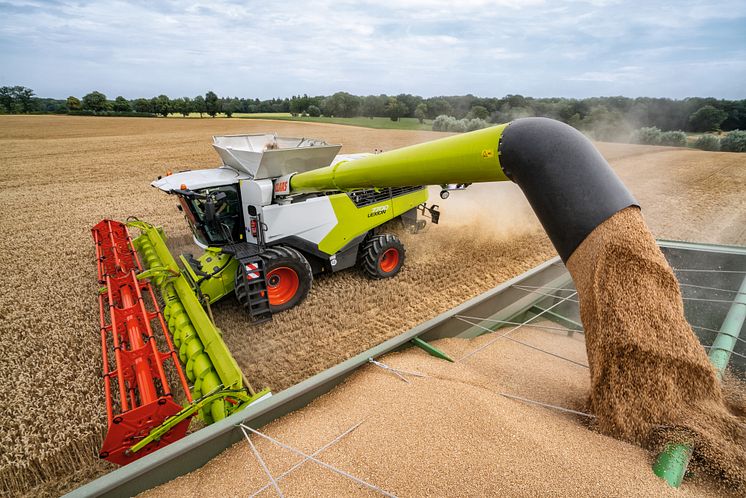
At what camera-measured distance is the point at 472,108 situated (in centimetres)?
1925

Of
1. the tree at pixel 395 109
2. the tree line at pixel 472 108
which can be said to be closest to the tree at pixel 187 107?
the tree line at pixel 472 108

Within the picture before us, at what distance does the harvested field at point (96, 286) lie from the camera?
299 cm

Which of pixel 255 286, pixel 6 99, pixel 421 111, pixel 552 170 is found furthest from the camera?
pixel 6 99

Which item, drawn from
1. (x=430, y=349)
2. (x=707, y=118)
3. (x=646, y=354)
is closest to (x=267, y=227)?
(x=430, y=349)

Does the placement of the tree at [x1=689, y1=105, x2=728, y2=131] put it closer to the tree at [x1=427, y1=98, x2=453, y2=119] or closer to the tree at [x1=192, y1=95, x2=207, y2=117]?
the tree at [x1=427, y1=98, x2=453, y2=119]

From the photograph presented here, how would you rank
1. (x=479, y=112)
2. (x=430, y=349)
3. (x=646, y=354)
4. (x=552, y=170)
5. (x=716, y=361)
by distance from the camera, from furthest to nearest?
(x=479, y=112)
(x=430, y=349)
(x=716, y=361)
(x=646, y=354)
(x=552, y=170)

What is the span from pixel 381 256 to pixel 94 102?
4091 centimetres

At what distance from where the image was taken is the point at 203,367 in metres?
2.95

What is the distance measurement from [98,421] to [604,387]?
3.53m

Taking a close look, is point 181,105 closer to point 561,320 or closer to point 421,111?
point 421,111

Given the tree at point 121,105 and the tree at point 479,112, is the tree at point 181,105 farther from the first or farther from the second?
the tree at point 479,112

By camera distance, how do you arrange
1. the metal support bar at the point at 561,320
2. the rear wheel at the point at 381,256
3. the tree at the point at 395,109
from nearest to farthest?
1. the metal support bar at the point at 561,320
2. the rear wheel at the point at 381,256
3. the tree at the point at 395,109

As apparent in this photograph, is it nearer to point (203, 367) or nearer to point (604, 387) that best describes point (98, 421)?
point (203, 367)

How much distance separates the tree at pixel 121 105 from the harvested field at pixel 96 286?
26.4 meters
